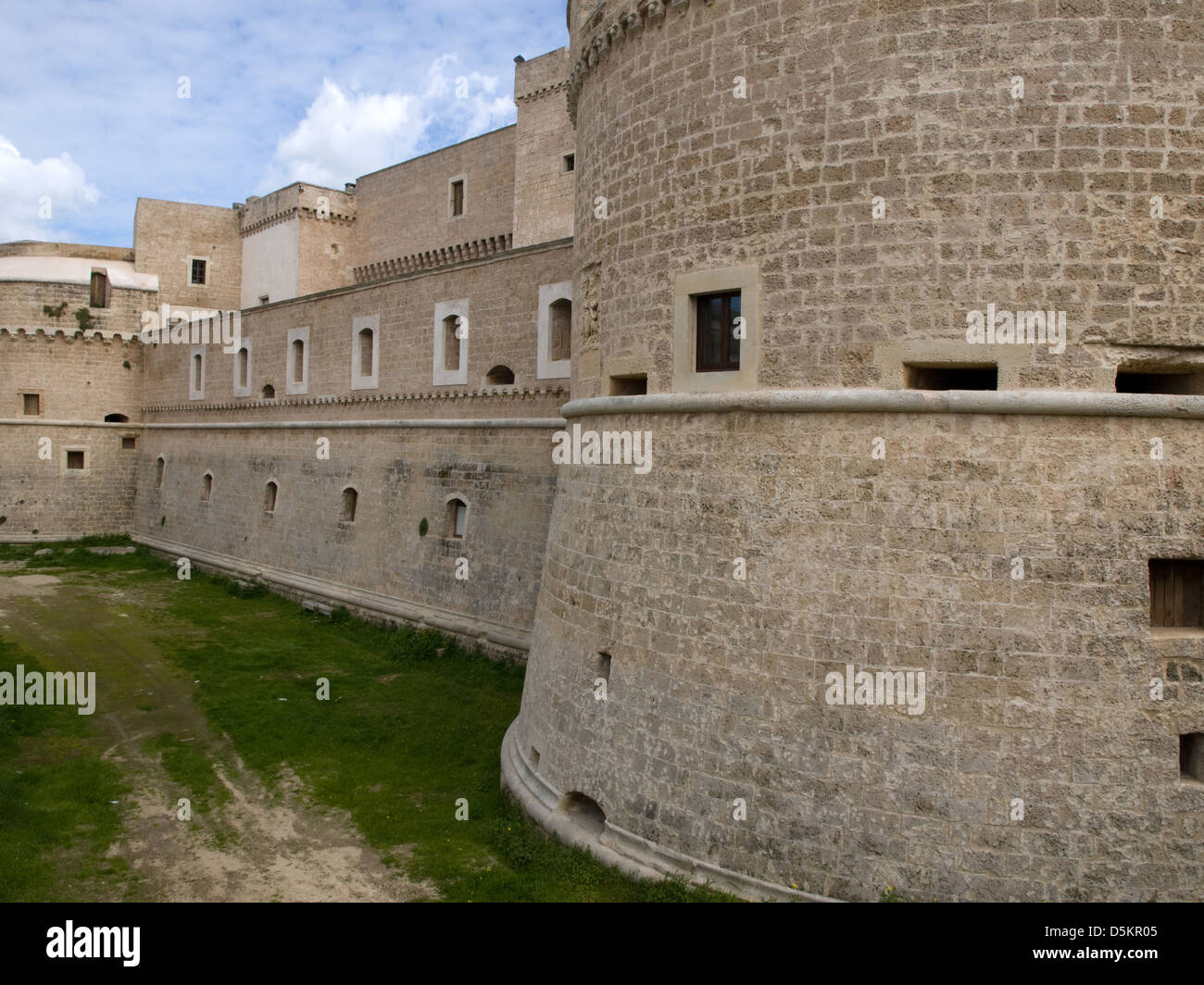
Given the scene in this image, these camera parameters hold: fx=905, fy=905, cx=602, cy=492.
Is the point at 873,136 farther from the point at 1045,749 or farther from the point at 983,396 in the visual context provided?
the point at 1045,749

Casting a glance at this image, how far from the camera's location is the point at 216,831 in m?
8.31

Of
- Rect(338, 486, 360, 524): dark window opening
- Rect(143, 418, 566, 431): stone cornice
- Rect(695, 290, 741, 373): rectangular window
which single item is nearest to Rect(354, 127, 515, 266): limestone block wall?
Rect(143, 418, 566, 431): stone cornice

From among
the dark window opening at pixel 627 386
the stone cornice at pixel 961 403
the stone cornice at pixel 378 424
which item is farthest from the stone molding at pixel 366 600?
the stone cornice at pixel 961 403

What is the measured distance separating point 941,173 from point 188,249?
90.3 ft

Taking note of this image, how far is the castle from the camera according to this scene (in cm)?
567

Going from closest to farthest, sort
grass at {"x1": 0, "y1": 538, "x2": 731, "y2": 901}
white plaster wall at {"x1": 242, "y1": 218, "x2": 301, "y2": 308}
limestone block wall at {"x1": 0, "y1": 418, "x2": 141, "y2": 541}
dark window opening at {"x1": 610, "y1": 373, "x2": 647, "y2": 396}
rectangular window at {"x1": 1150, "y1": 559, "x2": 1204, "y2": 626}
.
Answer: rectangular window at {"x1": 1150, "y1": 559, "x2": 1204, "y2": 626} → grass at {"x1": 0, "y1": 538, "x2": 731, "y2": 901} → dark window opening at {"x1": 610, "y1": 373, "x2": 647, "y2": 396} → limestone block wall at {"x1": 0, "y1": 418, "x2": 141, "y2": 541} → white plaster wall at {"x1": 242, "y1": 218, "x2": 301, "y2": 308}

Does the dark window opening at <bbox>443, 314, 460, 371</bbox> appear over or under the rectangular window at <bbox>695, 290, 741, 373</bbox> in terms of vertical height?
over

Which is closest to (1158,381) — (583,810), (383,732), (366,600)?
(583,810)

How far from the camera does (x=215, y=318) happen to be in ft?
72.2

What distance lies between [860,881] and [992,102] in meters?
5.12

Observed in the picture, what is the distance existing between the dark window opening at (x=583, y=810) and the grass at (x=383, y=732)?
0.85 feet

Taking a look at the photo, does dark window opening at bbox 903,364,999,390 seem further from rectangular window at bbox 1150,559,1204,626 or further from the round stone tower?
rectangular window at bbox 1150,559,1204,626

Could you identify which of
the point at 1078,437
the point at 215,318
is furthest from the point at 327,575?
the point at 1078,437

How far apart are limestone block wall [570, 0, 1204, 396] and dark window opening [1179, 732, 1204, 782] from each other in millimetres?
2332
